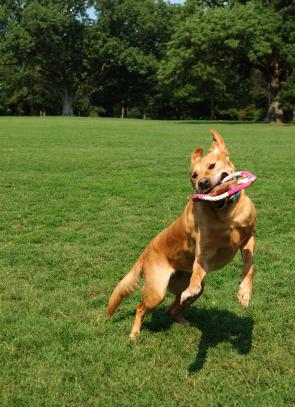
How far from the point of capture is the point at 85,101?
8806 centimetres

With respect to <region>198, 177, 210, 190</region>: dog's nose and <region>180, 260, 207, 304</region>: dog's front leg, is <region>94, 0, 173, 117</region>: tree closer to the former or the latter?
<region>198, 177, 210, 190</region>: dog's nose

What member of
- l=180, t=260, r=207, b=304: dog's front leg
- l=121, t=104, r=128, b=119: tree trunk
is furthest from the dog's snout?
l=121, t=104, r=128, b=119: tree trunk

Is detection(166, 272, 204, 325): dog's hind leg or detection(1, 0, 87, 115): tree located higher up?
detection(1, 0, 87, 115): tree

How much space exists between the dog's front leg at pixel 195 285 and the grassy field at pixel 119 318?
0.71m

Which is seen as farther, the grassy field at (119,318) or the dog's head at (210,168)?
the dog's head at (210,168)

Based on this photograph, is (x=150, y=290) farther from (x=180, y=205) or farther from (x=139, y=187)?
(x=139, y=187)

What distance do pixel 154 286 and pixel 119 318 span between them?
85 centimetres

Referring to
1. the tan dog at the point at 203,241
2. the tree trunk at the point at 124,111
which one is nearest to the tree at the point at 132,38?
the tree trunk at the point at 124,111

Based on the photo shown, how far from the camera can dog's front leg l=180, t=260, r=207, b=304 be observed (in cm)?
445

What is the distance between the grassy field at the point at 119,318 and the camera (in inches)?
172

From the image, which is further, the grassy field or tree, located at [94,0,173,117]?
tree, located at [94,0,173,117]

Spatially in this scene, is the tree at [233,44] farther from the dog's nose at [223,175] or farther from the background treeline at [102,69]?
the dog's nose at [223,175]

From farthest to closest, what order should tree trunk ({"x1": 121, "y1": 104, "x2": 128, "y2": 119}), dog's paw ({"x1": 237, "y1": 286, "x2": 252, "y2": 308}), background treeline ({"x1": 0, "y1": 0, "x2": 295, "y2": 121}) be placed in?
tree trunk ({"x1": 121, "y1": 104, "x2": 128, "y2": 119}) < background treeline ({"x1": 0, "y1": 0, "x2": 295, "y2": 121}) < dog's paw ({"x1": 237, "y1": 286, "x2": 252, "y2": 308})

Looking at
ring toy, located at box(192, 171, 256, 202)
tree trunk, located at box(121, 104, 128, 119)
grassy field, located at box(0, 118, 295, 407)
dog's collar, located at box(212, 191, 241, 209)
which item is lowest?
grassy field, located at box(0, 118, 295, 407)
